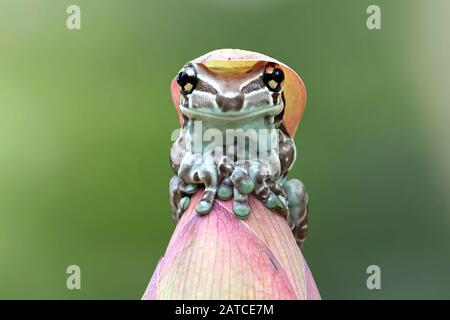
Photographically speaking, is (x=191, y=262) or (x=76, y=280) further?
(x=76, y=280)

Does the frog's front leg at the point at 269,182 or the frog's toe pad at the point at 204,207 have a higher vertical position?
the frog's front leg at the point at 269,182

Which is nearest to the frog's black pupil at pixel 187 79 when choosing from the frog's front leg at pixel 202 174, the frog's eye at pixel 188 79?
the frog's eye at pixel 188 79

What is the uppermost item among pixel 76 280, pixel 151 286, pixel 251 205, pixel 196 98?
pixel 196 98

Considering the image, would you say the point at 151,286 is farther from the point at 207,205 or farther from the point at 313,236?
the point at 313,236

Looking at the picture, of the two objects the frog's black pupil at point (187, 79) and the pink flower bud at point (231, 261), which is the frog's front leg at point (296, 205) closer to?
the pink flower bud at point (231, 261)

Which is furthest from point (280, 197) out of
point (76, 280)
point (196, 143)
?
point (76, 280)

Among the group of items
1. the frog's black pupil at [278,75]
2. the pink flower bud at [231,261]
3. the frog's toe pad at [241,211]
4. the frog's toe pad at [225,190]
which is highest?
the frog's black pupil at [278,75]

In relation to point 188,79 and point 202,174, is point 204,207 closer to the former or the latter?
point 202,174
